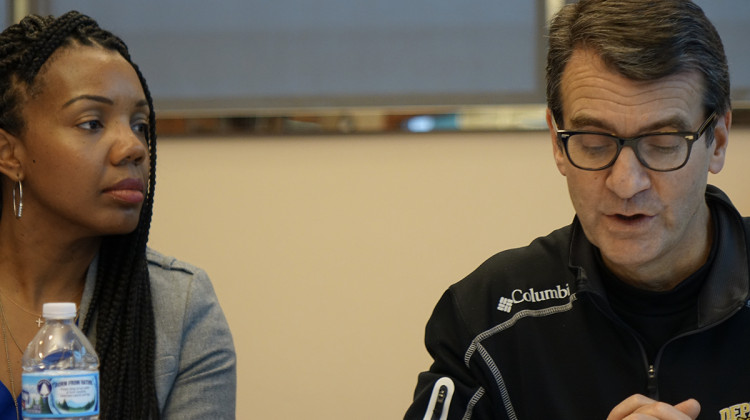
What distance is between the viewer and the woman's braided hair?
1.69 meters

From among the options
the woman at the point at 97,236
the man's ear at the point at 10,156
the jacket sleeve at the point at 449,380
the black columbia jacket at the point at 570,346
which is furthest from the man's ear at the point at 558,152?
the man's ear at the point at 10,156

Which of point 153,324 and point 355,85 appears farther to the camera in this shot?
point 355,85

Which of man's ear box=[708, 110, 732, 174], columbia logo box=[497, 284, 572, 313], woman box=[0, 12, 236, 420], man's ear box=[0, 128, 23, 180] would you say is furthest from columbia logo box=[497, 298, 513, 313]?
man's ear box=[0, 128, 23, 180]

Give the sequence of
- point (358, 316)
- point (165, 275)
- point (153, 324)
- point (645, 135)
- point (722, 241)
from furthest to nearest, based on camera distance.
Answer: point (358, 316), point (165, 275), point (153, 324), point (722, 241), point (645, 135)

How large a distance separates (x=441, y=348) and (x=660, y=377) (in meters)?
0.39

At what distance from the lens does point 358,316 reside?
2.79 metres

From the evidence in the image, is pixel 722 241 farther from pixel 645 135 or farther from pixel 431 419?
pixel 431 419

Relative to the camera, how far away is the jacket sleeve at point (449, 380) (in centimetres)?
159

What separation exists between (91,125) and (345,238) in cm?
117

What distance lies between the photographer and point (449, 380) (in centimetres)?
161

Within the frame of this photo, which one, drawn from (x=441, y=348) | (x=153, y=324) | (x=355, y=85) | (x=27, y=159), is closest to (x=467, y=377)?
(x=441, y=348)

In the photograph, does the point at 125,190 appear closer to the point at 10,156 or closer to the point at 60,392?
the point at 10,156

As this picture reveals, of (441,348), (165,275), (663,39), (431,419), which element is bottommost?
(431,419)

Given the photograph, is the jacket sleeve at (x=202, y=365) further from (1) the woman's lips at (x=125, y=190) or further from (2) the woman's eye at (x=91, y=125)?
(2) the woman's eye at (x=91, y=125)
